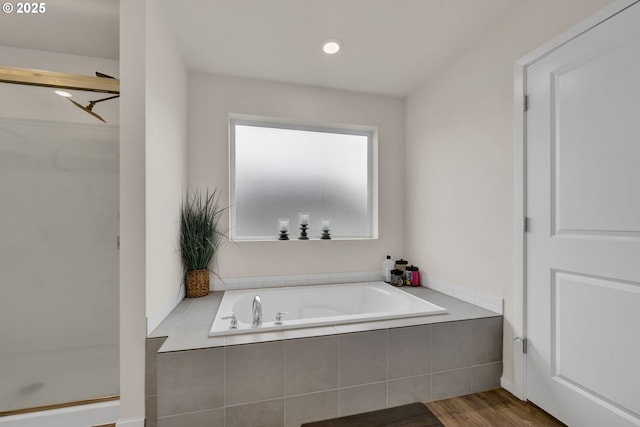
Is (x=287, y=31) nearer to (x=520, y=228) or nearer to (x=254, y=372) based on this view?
(x=520, y=228)

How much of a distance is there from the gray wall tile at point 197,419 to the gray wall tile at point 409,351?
93 centimetres

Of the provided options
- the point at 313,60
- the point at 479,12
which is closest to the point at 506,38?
the point at 479,12

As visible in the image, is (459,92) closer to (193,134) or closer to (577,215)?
(577,215)

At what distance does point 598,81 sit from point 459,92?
91cm

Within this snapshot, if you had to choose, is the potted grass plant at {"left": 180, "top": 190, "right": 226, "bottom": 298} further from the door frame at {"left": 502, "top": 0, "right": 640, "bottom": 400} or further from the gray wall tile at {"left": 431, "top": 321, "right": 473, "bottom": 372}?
the door frame at {"left": 502, "top": 0, "right": 640, "bottom": 400}

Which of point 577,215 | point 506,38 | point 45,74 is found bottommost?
point 577,215

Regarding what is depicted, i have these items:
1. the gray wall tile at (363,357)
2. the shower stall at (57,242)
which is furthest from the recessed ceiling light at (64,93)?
the gray wall tile at (363,357)

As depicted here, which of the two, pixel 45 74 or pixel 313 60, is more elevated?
pixel 313 60

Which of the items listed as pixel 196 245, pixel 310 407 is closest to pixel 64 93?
pixel 196 245

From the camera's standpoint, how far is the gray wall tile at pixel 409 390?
1.58 m

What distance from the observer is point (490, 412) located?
1540 mm

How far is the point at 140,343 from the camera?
1.44 metres

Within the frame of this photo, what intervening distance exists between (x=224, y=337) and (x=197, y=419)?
1.22 ft
